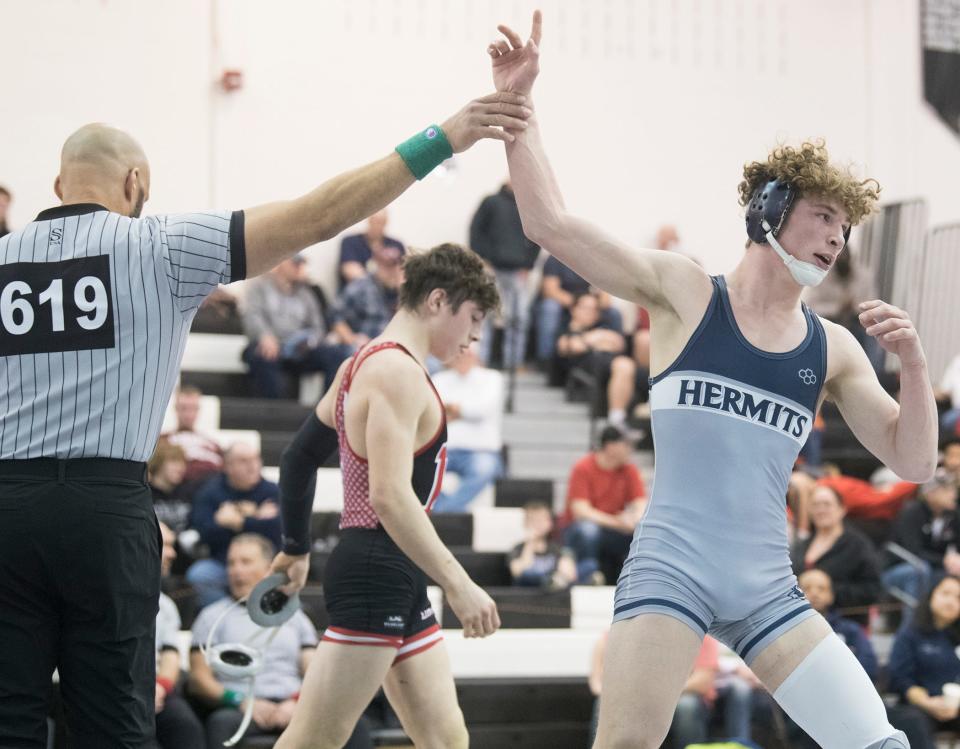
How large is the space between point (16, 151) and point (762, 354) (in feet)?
30.4

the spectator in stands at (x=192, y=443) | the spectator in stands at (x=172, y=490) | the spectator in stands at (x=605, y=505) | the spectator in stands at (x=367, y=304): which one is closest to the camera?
the spectator in stands at (x=172, y=490)

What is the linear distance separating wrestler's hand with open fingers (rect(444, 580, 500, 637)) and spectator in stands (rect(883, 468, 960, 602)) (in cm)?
635

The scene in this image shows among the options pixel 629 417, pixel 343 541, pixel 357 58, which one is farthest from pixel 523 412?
pixel 343 541

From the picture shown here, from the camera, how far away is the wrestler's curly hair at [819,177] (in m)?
3.87

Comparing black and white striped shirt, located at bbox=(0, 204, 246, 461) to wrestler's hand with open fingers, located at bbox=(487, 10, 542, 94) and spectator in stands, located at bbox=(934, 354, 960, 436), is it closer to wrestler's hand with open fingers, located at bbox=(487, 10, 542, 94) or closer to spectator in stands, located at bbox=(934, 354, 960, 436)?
wrestler's hand with open fingers, located at bbox=(487, 10, 542, 94)

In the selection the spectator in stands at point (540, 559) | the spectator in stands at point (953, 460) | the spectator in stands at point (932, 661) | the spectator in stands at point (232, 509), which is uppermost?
the spectator in stands at point (953, 460)

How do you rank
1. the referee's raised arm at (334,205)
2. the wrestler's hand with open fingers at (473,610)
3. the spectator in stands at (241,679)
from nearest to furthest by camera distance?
the referee's raised arm at (334,205)
the wrestler's hand with open fingers at (473,610)
the spectator in stands at (241,679)

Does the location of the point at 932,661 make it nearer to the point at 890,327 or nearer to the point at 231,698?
the point at 231,698

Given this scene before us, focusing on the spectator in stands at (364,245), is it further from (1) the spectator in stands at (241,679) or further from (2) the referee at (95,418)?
(2) the referee at (95,418)

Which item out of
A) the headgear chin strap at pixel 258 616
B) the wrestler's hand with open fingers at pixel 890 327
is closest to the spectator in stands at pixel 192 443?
the headgear chin strap at pixel 258 616

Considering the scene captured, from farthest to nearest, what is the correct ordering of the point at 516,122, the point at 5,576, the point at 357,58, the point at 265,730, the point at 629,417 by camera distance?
the point at 357,58 < the point at 629,417 < the point at 265,730 < the point at 516,122 < the point at 5,576

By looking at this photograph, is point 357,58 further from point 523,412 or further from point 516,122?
point 516,122

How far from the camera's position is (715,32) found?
14398 millimetres

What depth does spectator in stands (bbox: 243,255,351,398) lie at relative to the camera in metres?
10.7
